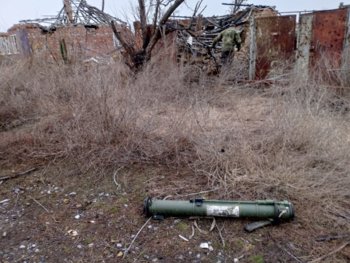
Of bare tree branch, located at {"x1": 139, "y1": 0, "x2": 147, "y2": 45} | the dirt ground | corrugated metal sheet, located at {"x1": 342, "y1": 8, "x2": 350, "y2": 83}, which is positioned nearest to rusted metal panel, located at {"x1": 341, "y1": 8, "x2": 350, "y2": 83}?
corrugated metal sheet, located at {"x1": 342, "y1": 8, "x2": 350, "y2": 83}

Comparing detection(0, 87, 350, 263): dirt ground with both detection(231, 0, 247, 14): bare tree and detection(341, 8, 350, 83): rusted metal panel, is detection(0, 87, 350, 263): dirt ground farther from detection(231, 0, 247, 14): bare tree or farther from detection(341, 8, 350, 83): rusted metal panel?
detection(231, 0, 247, 14): bare tree


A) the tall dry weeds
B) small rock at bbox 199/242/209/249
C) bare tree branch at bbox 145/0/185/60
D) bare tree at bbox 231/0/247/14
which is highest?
bare tree at bbox 231/0/247/14

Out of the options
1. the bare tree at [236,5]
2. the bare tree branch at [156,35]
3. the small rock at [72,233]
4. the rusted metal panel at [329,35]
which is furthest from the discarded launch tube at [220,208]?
the bare tree at [236,5]

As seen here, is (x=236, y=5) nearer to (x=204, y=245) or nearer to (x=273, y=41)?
(x=273, y=41)

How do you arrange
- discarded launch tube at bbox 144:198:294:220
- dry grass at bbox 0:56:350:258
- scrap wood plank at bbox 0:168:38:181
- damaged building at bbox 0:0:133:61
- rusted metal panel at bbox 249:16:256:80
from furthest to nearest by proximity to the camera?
1. damaged building at bbox 0:0:133:61
2. rusted metal panel at bbox 249:16:256:80
3. scrap wood plank at bbox 0:168:38:181
4. dry grass at bbox 0:56:350:258
5. discarded launch tube at bbox 144:198:294:220

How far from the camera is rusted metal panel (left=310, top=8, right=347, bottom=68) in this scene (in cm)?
514

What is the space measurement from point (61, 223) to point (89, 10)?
45.1 ft

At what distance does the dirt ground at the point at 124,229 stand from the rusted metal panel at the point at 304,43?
4.18m

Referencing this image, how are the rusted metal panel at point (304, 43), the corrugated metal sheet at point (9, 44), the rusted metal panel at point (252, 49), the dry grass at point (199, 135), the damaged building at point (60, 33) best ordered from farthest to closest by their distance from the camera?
the corrugated metal sheet at point (9, 44) → the damaged building at point (60, 33) → the rusted metal panel at point (252, 49) → the rusted metal panel at point (304, 43) → the dry grass at point (199, 135)

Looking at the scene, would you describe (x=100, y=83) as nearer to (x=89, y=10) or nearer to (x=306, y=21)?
(x=306, y=21)

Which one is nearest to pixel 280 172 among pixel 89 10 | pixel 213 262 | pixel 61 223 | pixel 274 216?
pixel 274 216

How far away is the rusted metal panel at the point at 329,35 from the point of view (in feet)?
16.9

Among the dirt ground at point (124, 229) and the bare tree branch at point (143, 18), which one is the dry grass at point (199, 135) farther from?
the bare tree branch at point (143, 18)

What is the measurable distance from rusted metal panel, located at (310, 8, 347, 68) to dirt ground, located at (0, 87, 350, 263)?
420cm
